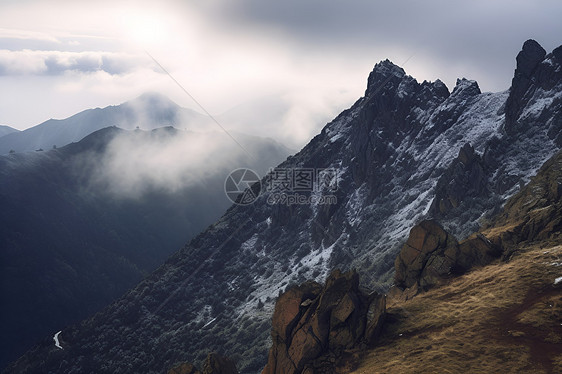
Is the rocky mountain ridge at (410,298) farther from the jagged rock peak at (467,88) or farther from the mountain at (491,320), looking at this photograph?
the jagged rock peak at (467,88)

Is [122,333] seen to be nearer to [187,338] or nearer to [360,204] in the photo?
[187,338]

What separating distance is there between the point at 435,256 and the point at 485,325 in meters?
15.8

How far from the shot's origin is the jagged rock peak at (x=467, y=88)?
156m

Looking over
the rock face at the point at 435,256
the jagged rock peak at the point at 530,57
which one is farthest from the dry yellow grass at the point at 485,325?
the jagged rock peak at the point at 530,57

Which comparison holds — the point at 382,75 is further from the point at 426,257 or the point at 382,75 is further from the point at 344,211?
the point at 426,257

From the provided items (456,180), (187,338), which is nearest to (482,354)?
(456,180)

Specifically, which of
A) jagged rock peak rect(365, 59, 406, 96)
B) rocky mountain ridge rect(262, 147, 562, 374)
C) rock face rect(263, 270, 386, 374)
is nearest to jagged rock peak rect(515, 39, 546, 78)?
jagged rock peak rect(365, 59, 406, 96)

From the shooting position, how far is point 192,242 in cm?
18650

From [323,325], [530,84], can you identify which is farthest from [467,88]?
[323,325]

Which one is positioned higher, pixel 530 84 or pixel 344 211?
pixel 530 84

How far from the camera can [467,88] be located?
157 metres

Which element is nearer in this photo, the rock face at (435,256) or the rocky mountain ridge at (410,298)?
the rocky mountain ridge at (410,298)

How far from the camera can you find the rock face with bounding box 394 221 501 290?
5122 cm

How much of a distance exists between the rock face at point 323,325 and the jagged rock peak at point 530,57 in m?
115
